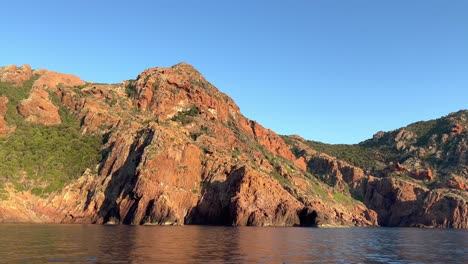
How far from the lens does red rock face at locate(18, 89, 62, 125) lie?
167500mm

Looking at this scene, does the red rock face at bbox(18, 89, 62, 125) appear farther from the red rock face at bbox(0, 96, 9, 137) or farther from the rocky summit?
the red rock face at bbox(0, 96, 9, 137)

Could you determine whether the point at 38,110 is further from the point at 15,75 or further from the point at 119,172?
the point at 119,172

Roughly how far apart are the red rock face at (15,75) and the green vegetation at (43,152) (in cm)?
1020

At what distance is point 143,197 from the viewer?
134000mm

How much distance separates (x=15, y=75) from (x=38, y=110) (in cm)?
3240

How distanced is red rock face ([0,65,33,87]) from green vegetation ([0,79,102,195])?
10.2 m

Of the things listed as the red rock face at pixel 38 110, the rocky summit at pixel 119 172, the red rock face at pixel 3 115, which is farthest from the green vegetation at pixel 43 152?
the red rock face at pixel 38 110

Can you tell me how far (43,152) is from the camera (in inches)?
5950

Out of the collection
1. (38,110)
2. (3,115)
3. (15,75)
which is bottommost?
(3,115)

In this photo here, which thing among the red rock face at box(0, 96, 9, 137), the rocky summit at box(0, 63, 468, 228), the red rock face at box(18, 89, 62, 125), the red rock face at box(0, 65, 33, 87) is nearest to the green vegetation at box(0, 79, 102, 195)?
the rocky summit at box(0, 63, 468, 228)

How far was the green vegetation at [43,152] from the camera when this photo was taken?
452ft

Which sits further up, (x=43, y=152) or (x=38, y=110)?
(x=38, y=110)

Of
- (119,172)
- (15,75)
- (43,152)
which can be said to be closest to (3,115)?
(43,152)

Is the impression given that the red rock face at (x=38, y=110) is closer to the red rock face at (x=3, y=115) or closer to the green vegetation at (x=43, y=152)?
the green vegetation at (x=43, y=152)
